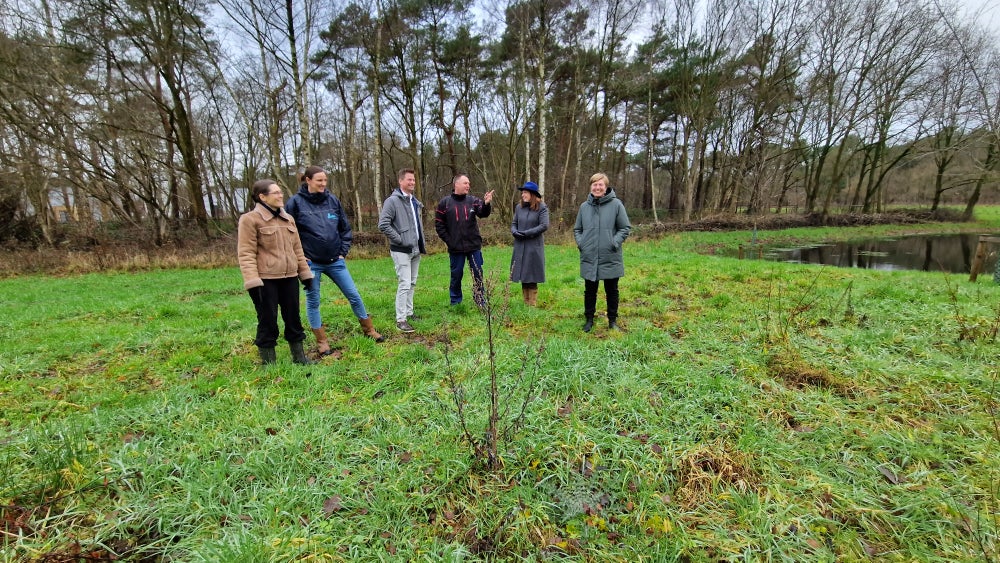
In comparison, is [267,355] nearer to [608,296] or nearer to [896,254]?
[608,296]

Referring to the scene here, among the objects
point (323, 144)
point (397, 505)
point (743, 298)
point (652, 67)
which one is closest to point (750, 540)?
point (397, 505)

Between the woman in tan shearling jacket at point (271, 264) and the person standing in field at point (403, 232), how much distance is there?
114 centimetres

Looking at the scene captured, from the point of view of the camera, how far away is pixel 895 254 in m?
15.1

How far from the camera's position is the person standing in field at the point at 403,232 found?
185 inches

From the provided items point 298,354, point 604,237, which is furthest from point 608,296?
point 298,354

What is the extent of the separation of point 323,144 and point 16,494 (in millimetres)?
28414

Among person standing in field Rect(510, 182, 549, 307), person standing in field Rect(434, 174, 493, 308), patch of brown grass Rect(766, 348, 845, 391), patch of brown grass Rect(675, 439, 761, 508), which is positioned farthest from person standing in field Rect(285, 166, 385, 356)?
patch of brown grass Rect(766, 348, 845, 391)

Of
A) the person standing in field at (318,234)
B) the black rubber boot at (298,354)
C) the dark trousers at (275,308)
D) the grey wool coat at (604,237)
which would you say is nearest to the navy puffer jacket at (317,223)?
the person standing in field at (318,234)

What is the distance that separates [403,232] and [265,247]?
1.60 metres

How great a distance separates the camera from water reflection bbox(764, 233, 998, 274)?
500 inches

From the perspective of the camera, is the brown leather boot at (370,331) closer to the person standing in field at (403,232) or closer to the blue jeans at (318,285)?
the blue jeans at (318,285)

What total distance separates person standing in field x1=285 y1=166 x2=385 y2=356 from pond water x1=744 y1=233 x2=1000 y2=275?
14.0 metres

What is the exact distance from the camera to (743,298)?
6.08 meters

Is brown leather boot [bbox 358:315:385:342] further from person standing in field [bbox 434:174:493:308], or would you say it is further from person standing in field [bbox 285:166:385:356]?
person standing in field [bbox 434:174:493:308]
